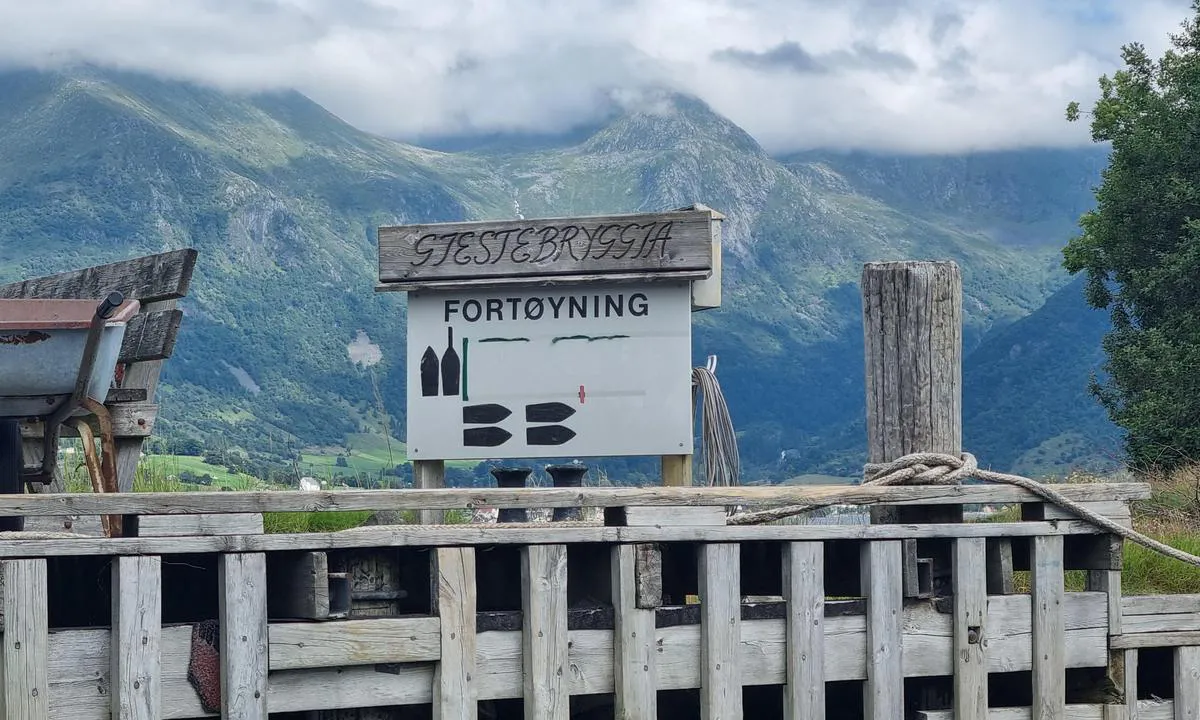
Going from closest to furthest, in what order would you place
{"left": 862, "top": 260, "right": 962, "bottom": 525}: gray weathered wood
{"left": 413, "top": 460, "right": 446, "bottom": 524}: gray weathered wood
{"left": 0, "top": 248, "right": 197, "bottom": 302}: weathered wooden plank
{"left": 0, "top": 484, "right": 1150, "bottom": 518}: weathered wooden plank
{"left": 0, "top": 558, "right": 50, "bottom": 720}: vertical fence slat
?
1. {"left": 0, "top": 558, "right": 50, "bottom": 720}: vertical fence slat
2. {"left": 0, "top": 484, "right": 1150, "bottom": 518}: weathered wooden plank
3. {"left": 862, "top": 260, "right": 962, "bottom": 525}: gray weathered wood
4. {"left": 0, "top": 248, "right": 197, "bottom": 302}: weathered wooden plank
5. {"left": 413, "top": 460, "right": 446, "bottom": 524}: gray weathered wood

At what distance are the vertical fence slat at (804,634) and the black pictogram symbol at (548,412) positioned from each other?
8.58ft

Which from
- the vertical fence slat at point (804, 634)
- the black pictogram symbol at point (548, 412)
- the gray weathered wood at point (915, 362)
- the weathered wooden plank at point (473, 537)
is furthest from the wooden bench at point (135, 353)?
the gray weathered wood at point (915, 362)

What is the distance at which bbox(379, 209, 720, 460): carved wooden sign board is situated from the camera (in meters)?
8.51

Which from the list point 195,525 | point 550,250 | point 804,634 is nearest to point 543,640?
point 804,634

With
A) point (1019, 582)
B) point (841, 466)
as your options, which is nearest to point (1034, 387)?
point (841, 466)

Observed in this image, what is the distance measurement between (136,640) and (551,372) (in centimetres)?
369

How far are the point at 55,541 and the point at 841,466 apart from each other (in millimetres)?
159638

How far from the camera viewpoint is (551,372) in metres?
8.59

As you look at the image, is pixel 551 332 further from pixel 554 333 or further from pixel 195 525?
pixel 195 525

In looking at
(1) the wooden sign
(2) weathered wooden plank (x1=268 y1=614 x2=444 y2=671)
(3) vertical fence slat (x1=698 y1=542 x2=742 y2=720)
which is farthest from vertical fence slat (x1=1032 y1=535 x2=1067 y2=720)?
(1) the wooden sign

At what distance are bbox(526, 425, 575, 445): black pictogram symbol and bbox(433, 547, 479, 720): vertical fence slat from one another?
109 inches

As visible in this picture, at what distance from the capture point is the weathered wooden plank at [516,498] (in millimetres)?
5410

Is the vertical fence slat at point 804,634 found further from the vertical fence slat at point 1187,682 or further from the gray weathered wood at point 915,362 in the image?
the vertical fence slat at point 1187,682

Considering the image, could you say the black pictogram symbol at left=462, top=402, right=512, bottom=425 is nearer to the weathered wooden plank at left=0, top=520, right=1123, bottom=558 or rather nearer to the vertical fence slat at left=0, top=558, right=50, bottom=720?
the weathered wooden plank at left=0, top=520, right=1123, bottom=558
